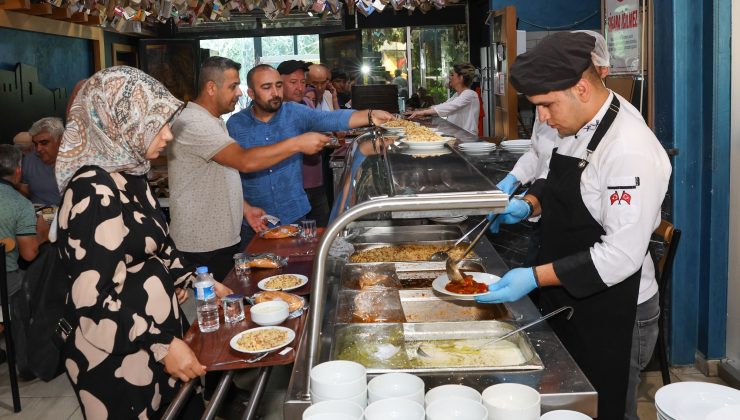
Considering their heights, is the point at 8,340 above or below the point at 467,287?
below

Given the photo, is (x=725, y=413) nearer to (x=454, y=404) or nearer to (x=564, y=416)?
(x=564, y=416)

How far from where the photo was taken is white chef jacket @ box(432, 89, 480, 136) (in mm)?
8672

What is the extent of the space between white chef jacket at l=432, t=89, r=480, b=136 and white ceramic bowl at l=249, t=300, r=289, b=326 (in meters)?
6.19

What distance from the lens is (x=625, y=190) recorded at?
78.0 inches

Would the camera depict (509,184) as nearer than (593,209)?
No

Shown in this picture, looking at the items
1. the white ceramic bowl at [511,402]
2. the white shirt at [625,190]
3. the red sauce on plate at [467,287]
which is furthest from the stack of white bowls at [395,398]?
the white shirt at [625,190]

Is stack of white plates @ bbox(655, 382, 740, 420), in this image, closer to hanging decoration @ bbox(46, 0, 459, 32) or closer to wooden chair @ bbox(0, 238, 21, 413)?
wooden chair @ bbox(0, 238, 21, 413)

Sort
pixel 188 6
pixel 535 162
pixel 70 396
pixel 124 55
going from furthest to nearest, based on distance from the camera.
→ pixel 124 55 → pixel 188 6 → pixel 70 396 → pixel 535 162

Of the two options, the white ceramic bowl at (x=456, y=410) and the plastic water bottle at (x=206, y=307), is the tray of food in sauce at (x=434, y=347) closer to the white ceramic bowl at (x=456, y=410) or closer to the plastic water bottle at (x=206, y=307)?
the white ceramic bowl at (x=456, y=410)

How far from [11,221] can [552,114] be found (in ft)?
12.1

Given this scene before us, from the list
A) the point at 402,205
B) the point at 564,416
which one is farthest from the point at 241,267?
the point at 564,416

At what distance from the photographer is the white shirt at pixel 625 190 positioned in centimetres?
198

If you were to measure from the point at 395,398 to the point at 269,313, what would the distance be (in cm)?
105

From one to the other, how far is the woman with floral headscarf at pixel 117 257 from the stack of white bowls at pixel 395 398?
82cm
